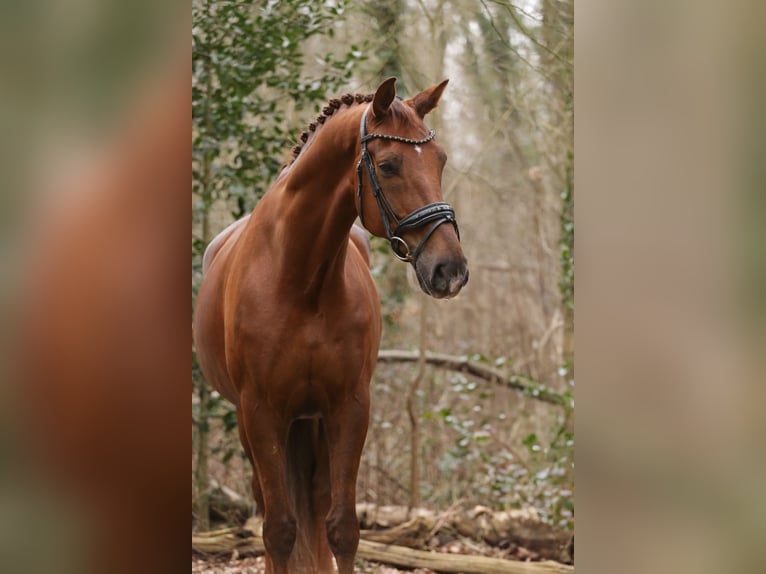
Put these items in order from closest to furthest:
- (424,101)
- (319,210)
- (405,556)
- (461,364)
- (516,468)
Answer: (424,101) → (319,210) → (405,556) → (516,468) → (461,364)

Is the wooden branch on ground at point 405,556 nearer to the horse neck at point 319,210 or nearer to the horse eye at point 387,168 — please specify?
the horse neck at point 319,210

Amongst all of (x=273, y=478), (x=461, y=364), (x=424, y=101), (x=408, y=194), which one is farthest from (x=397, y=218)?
(x=461, y=364)

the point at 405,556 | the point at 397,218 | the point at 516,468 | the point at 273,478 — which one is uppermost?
the point at 397,218

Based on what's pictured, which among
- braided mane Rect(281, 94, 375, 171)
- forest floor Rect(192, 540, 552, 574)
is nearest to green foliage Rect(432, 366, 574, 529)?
forest floor Rect(192, 540, 552, 574)

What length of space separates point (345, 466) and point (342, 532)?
26 cm

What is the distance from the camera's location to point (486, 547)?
211 inches

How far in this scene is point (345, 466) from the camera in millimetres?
3158

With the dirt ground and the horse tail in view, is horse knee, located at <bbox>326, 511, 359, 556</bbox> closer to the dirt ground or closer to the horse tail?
the horse tail

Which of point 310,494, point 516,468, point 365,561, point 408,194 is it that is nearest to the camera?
point 408,194

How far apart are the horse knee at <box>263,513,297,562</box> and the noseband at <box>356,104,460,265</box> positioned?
1.27 meters

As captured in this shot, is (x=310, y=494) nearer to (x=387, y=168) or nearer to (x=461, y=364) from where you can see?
(x=387, y=168)

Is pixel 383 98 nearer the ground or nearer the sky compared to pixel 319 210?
nearer the sky

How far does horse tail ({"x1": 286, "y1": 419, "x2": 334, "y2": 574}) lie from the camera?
373 cm
